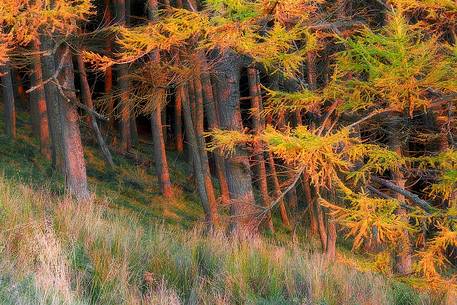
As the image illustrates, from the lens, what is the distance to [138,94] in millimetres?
9797

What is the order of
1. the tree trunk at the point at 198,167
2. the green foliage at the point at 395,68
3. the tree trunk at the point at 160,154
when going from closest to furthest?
the green foliage at the point at 395,68 → the tree trunk at the point at 198,167 → the tree trunk at the point at 160,154

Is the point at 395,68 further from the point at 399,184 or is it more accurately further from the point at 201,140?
the point at 201,140

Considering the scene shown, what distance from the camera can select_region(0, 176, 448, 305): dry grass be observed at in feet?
15.3

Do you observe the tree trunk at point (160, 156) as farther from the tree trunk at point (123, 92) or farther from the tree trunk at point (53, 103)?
the tree trunk at point (53, 103)

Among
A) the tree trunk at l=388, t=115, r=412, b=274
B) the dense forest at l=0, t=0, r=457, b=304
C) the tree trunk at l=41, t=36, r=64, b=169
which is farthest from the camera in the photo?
the tree trunk at l=41, t=36, r=64, b=169

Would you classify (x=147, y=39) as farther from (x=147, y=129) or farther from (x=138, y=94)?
(x=147, y=129)

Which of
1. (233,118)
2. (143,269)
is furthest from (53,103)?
(143,269)

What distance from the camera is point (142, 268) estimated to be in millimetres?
5793

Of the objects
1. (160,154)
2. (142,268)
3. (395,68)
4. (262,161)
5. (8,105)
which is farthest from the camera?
(8,105)

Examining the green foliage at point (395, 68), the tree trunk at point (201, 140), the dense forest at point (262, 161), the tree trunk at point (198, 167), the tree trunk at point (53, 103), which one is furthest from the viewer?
the tree trunk at point (201, 140)

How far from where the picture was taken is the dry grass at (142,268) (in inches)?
183

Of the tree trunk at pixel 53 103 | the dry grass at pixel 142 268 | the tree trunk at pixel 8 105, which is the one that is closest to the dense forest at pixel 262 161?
the dry grass at pixel 142 268

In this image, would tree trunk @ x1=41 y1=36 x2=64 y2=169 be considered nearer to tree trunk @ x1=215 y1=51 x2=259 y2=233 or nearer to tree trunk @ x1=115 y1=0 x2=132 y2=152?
tree trunk @ x1=115 y1=0 x2=132 y2=152

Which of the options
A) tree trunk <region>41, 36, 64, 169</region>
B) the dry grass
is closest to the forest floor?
the dry grass
